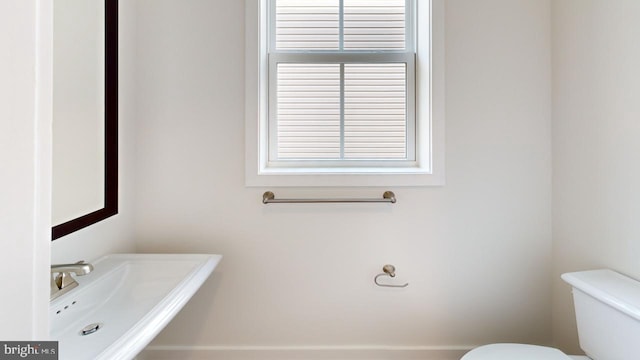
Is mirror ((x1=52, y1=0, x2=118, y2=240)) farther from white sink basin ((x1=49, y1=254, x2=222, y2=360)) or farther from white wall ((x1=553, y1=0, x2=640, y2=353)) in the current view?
white wall ((x1=553, y1=0, x2=640, y2=353))

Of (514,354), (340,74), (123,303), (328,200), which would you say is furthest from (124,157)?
(514,354)

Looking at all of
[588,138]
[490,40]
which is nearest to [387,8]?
[490,40]

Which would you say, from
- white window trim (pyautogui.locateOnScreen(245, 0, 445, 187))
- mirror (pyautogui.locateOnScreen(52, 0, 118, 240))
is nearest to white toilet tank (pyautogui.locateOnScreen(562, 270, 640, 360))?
white window trim (pyautogui.locateOnScreen(245, 0, 445, 187))

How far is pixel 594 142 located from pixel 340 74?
1155mm

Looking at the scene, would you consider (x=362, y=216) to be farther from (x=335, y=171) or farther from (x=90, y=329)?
(x=90, y=329)

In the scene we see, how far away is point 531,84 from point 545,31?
0.26 meters

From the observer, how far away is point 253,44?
156 centimetres

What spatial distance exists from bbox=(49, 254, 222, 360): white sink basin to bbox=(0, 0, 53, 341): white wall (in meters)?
0.45

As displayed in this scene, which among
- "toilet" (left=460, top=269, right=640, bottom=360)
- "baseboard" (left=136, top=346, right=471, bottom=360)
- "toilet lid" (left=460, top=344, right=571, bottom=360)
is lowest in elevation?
"baseboard" (left=136, top=346, right=471, bottom=360)

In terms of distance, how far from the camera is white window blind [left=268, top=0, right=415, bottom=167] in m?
1.75

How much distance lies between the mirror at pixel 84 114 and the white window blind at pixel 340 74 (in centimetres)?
72

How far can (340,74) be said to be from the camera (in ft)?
5.76

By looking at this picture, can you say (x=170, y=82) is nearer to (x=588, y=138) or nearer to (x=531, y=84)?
(x=531, y=84)

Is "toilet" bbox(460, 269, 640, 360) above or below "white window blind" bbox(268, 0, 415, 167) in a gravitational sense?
below
